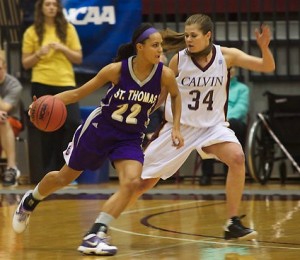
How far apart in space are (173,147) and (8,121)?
5202 millimetres

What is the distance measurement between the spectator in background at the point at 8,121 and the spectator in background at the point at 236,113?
2.28m

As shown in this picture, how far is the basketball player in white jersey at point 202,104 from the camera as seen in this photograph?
7.20 meters

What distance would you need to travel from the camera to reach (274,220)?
826 cm

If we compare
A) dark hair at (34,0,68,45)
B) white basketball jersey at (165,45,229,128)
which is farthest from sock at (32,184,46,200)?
dark hair at (34,0,68,45)

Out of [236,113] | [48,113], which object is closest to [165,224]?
[48,113]

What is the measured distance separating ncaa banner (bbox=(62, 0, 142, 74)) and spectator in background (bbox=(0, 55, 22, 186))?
1112 millimetres

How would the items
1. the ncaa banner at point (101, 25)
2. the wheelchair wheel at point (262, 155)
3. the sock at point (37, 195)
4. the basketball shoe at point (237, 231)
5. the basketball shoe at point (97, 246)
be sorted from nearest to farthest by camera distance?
the basketball shoe at point (97, 246) → the basketball shoe at point (237, 231) → the sock at point (37, 195) → the wheelchair wheel at point (262, 155) → the ncaa banner at point (101, 25)

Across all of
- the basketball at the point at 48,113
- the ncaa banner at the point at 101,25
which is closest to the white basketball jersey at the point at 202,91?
the basketball at the point at 48,113

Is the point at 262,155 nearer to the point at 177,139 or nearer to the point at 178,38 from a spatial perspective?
the point at 178,38

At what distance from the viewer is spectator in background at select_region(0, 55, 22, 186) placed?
11.9 m

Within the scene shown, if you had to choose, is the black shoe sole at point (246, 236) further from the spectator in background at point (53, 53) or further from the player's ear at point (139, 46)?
the spectator in background at point (53, 53)

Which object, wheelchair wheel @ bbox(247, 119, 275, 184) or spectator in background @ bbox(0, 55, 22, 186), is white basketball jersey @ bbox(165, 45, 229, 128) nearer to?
wheelchair wheel @ bbox(247, 119, 275, 184)

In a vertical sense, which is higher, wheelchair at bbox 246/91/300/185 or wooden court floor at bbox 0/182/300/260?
wheelchair at bbox 246/91/300/185

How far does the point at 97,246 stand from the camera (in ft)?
20.7
